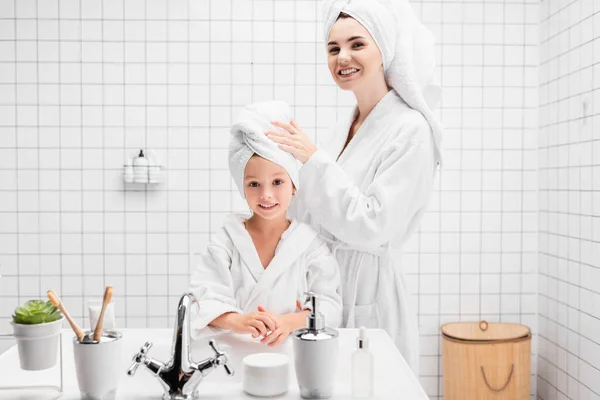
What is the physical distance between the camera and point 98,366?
3.42ft

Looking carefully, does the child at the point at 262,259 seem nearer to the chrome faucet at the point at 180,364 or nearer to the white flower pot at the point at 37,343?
the chrome faucet at the point at 180,364

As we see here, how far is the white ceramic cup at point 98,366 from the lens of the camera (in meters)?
1.04

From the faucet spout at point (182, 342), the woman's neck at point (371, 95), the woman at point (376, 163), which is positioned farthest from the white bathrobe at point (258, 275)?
the woman's neck at point (371, 95)

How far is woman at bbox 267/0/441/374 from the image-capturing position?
56.6 inches

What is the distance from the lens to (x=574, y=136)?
253 cm

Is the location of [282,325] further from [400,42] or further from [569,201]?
[569,201]

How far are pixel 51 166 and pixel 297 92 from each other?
1.18 metres

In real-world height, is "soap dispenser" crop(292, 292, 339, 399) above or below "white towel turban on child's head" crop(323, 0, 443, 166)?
below

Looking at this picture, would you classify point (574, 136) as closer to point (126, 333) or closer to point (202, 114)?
point (202, 114)

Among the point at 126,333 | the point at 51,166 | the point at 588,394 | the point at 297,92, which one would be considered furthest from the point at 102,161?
the point at 588,394

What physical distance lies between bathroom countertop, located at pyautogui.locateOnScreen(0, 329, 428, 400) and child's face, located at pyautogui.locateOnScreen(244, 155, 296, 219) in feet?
0.99

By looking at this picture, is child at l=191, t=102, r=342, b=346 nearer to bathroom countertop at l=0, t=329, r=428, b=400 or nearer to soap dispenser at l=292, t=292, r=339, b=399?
bathroom countertop at l=0, t=329, r=428, b=400

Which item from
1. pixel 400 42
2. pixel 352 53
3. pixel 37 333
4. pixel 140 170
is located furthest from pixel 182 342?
pixel 140 170

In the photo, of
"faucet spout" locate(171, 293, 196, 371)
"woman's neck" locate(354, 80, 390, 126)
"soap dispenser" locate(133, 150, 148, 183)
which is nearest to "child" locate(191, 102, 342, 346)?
"faucet spout" locate(171, 293, 196, 371)
